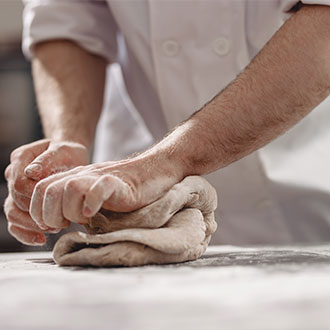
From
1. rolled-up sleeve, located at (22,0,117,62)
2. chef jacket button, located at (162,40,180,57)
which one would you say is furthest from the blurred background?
chef jacket button, located at (162,40,180,57)

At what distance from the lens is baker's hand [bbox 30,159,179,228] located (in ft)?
2.55

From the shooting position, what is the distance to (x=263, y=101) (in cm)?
95

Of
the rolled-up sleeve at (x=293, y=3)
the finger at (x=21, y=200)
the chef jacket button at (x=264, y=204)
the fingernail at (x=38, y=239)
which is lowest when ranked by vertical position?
the chef jacket button at (x=264, y=204)

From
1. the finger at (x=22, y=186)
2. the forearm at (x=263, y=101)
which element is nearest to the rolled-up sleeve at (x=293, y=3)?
the forearm at (x=263, y=101)

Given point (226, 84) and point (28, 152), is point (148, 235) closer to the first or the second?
point (28, 152)

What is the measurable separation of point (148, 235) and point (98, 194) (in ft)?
0.32

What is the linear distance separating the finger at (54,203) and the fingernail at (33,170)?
0.21 meters

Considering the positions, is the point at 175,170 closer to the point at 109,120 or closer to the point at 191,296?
the point at 191,296

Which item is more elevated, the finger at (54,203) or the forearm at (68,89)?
the forearm at (68,89)

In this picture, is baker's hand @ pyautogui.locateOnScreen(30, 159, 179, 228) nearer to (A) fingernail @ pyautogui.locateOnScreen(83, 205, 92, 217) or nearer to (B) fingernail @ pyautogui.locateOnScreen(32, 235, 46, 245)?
(A) fingernail @ pyautogui.locateOnScreen(83, 205, 92, 217)

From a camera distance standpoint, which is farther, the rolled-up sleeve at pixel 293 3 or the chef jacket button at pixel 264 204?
the chef jacket button at pixel 264 204

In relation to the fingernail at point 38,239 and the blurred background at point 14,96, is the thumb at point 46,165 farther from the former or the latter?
the blurred background at point 14,96

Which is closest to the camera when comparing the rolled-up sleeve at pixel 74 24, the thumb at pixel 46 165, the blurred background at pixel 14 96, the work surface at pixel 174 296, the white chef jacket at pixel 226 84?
the work surface at pixel 174 296

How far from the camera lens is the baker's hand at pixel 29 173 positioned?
1062mm
